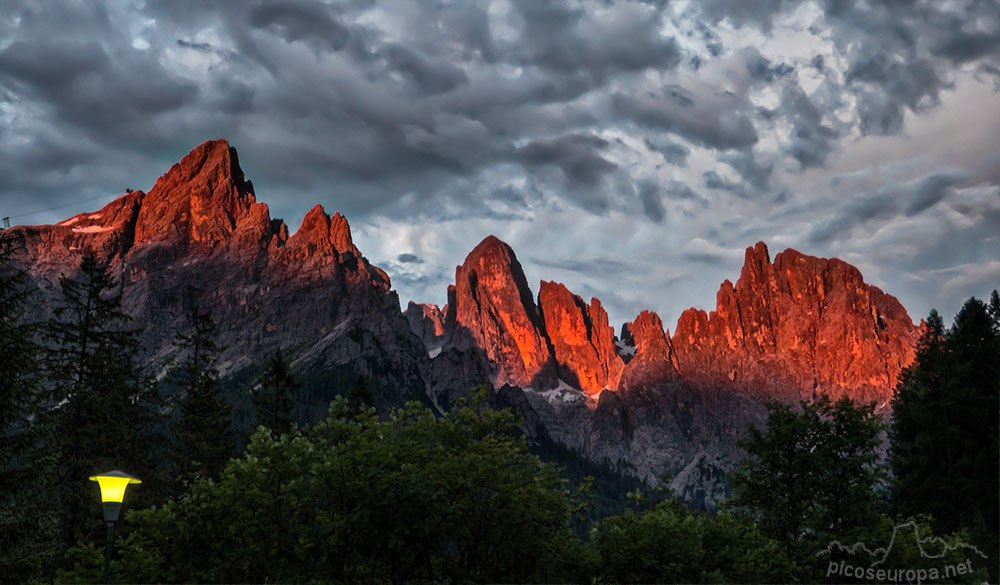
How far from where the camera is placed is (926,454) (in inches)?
1535

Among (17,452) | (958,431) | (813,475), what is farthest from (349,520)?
(958,431)

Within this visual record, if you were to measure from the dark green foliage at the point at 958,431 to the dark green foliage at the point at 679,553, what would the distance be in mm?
25444

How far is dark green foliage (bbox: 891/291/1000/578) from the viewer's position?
35.2 meters

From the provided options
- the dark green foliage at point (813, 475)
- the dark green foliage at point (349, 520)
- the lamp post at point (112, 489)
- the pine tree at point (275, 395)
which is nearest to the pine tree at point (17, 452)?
the dark green foliage at point (349, 520)

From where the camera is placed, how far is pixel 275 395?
44.3 m

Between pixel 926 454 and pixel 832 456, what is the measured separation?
28136mm

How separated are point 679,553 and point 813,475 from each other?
5.12 meters

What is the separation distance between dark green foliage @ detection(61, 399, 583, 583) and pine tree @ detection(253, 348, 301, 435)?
30773mm

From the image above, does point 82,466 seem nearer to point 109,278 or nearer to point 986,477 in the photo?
point 109,278

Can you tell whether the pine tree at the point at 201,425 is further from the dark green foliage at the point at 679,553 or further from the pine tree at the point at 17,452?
the dark green foliage at the point at 679,553

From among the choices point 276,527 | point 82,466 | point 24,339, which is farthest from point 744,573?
point 82,466

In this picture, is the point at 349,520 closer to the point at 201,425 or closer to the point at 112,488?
the point at 112,488

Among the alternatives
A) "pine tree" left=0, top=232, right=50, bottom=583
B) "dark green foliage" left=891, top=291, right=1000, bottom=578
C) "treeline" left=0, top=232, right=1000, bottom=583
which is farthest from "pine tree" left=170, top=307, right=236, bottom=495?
"dark green foliage" left=891, top=291, right=1000, bottom=578

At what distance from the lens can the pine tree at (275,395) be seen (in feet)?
143
